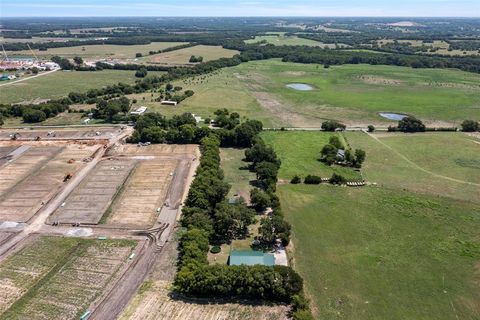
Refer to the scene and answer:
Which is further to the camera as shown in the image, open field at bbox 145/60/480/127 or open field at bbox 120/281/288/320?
open field at bbox 145/60/480/127

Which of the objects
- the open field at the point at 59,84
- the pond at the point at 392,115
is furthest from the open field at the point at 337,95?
the open field at the point at 59,84

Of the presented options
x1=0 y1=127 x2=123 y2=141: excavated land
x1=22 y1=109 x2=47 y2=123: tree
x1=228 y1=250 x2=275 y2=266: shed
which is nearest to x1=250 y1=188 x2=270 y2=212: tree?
x1=228 y1=250 x2=275 y2=266: shed

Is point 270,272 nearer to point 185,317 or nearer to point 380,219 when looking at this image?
point 185,317

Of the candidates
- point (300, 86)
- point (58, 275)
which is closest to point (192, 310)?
point (58, 275)

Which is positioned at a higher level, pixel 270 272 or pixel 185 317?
pixel 270 272

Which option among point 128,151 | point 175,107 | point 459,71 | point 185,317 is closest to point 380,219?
point 185,317

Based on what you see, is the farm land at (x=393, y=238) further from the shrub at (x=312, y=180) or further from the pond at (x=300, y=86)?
the pond at (x=300, y=86)

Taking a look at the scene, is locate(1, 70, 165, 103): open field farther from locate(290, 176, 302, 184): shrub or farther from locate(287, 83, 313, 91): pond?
locate(290, 176, 302, 184): shrub
